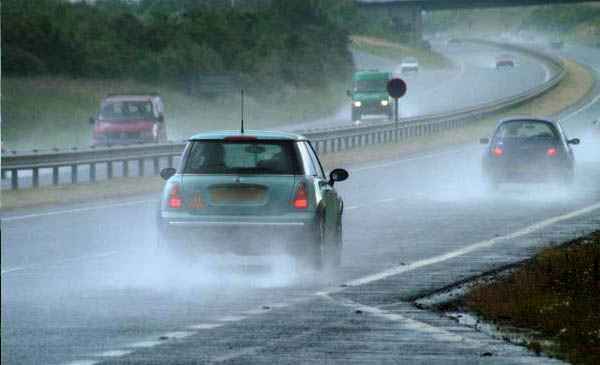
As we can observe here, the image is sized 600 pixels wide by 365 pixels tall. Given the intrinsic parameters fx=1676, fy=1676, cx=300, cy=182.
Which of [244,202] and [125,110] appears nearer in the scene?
[244,202]

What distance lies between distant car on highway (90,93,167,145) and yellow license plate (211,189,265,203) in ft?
103

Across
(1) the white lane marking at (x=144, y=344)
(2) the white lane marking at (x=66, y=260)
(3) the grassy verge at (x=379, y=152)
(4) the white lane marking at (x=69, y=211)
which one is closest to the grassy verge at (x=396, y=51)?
(3) the grassy verge at (x=379, y=152)

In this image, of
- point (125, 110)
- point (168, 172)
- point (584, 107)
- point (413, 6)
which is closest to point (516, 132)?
point (125, 110)

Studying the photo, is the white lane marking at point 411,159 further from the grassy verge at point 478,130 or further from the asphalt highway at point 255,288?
the asphalt highway at point 255,288

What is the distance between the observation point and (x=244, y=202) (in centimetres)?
1702

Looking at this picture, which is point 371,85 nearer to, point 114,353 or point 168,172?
point 168,172

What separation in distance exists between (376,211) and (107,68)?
5567cm

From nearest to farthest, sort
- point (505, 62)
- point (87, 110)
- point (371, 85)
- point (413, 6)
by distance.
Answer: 1. point (87, 110)
2. point (371, 85)
3. point (505, 62)
4. point (413, 6)

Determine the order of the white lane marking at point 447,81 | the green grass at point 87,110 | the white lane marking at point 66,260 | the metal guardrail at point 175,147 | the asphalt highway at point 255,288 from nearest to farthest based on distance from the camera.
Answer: the asphalt highway at point 255,288 < the white lane marking at point 66,260 < the metal guardrail at point 175,147 < the green grass at point 87,110 < the white lane marking at point 447,81

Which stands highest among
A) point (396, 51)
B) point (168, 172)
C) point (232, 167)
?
point (232, 167)

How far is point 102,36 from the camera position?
9088 centimetres

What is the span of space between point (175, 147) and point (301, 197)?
23.7 metres

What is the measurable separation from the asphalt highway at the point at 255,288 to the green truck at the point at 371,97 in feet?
145

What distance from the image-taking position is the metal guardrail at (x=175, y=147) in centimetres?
3391
